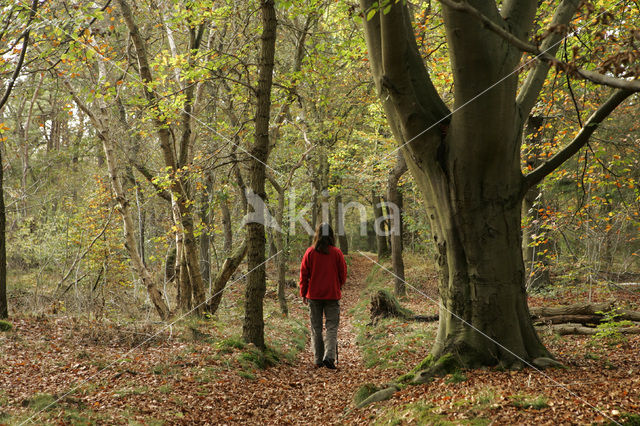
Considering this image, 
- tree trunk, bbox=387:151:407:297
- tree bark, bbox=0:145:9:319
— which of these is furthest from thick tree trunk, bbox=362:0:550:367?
tree trunk, bbox=387:151:407:297

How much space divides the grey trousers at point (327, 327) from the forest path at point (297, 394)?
247 millimetres

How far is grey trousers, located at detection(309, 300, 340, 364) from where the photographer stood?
695cm

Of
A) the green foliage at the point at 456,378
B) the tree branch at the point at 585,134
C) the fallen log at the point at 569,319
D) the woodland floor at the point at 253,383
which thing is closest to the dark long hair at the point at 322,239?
the woodland floor at the point at 253,383

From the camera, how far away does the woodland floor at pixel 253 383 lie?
141 inches

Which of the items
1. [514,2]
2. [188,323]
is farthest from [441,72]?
[188,323]

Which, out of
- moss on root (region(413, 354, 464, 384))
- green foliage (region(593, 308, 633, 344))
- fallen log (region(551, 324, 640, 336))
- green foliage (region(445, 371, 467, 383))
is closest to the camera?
green foliage (region(445, 371, 467, 383))

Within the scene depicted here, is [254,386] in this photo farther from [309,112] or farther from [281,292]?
[309,112]

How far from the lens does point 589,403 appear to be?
10.9ft

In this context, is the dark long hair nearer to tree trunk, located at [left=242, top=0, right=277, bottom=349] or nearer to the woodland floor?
tree trunk, located at [left=242, top=0, right=277, bottom=349]

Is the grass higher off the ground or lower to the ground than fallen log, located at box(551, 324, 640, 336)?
lower

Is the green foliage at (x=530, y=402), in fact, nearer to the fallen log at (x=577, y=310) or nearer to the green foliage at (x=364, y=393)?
the green foliage at (x=364, y=393)

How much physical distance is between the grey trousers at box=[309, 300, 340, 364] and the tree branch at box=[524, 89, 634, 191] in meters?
3.58

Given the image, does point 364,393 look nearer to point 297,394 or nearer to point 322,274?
point 297,394

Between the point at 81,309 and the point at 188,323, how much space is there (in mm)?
2692
